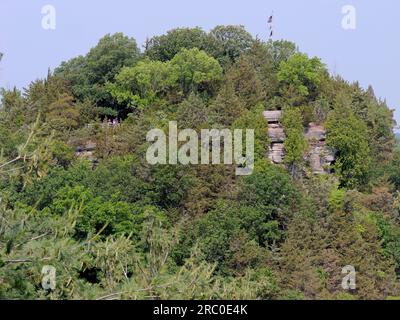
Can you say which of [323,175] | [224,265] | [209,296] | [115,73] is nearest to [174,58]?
[115,73]

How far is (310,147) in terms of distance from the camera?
32312 mm

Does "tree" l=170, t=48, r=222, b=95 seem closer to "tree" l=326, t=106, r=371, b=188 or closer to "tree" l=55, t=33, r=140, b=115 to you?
"tree" l=55, t=33, r=140, b=115

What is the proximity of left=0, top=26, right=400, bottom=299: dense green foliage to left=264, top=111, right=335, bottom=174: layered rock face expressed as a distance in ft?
1.00

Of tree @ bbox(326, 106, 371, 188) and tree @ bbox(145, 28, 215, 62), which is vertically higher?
tree @ bbox(145, 28, 215, 62)

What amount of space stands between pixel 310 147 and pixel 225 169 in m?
4.13

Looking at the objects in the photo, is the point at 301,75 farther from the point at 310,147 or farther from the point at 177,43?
the point at 177,43

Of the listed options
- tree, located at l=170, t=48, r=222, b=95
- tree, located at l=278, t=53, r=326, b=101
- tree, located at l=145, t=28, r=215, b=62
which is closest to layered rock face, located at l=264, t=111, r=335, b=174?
tree, located at l=278, t=53, r=326, b=101

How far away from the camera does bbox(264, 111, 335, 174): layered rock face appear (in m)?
31.9

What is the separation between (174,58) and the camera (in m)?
33.9

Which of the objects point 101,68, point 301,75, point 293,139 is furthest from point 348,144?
point 101,68

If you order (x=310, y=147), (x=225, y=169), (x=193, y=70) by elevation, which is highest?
(x=193, y=70)

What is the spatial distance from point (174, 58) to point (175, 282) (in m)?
23.6

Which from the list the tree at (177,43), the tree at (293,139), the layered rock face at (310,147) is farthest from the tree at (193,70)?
the tree at (293,139)
